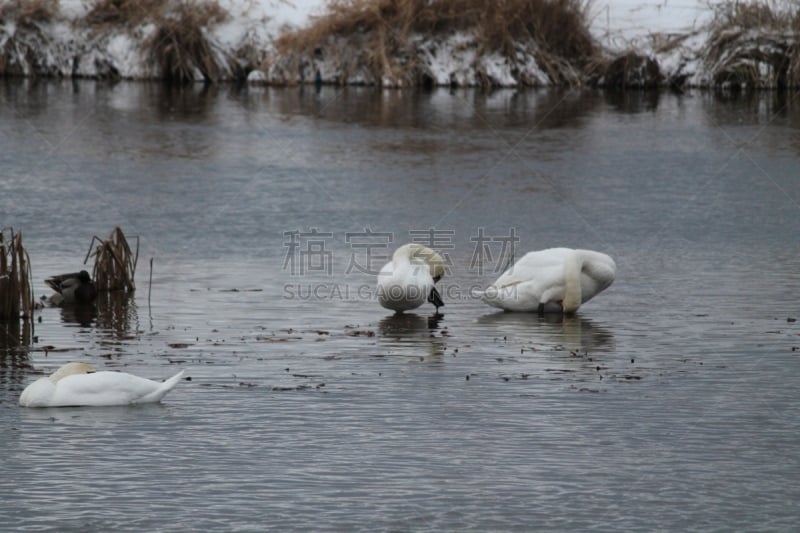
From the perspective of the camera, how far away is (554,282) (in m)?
14.1

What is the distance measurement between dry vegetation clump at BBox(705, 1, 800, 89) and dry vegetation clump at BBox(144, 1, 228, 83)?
43.0 feet

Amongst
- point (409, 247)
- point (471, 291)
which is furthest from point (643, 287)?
point (409, 247)

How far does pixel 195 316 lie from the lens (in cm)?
1386

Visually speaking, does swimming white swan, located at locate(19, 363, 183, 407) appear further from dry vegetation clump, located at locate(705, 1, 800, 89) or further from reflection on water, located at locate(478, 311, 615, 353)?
dry vegetation clump, located at locate(705, 1, 800, 89)

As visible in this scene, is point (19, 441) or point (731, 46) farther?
point (731, 46)

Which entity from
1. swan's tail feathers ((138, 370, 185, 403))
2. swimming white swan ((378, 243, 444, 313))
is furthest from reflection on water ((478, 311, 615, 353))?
swan's tail feathers ((138, 370, 185, 403))

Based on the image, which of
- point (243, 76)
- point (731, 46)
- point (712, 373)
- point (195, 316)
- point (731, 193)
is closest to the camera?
point (712, 373)

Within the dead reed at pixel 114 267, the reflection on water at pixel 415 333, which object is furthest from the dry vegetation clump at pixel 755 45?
the dead reed at pixel 114 267

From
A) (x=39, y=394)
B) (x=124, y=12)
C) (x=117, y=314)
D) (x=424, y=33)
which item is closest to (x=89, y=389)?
(x=39, y=394)

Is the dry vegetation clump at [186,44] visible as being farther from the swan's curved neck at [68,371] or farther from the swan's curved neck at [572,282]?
the swan's curved neck at [68,371]

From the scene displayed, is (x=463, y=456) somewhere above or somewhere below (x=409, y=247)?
below

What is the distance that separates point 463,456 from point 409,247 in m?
4.96

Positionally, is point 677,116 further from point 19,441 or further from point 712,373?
point 19,441

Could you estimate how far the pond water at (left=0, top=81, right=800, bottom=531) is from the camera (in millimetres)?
8758
